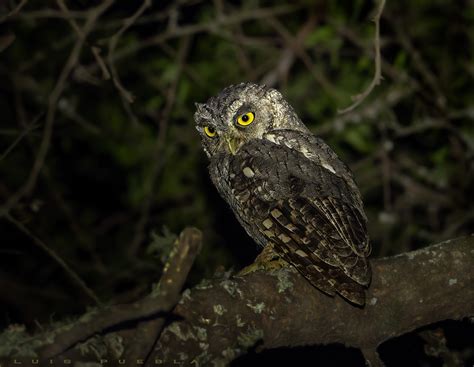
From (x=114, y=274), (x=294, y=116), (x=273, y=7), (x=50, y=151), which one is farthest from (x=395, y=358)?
(x=50, y=151)

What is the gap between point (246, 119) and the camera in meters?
3.92

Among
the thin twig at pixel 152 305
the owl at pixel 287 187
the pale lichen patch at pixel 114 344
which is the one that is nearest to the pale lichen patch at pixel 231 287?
the owl at pixel 287 187

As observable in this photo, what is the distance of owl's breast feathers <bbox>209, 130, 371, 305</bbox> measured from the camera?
2987 mm

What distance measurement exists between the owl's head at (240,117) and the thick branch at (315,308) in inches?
48.6

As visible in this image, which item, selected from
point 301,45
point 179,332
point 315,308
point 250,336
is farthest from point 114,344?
point 301,45

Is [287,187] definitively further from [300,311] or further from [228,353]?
[228,353]

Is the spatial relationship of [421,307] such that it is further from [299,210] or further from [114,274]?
[114,274]

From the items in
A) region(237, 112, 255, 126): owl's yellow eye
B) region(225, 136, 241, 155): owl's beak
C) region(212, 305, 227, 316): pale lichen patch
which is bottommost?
region(212, 305, 227, 316): pale lichen patch

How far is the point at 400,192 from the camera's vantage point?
564 cm

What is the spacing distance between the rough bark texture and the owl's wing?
0.10m

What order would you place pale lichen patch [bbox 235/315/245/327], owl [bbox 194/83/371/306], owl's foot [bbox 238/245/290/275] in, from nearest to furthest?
pale lichen patch [bbox 235/315/245/327], owl [bbox 194/83/371/306], owl's foot [bbox 238/245/290/275]

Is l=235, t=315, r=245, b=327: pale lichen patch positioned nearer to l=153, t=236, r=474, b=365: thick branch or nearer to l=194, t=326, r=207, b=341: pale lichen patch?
l=153, t=236, r=474, b=365: thick branch

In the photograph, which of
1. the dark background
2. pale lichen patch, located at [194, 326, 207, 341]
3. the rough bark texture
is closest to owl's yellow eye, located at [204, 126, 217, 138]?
the dark background

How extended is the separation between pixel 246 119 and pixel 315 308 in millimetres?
1483
